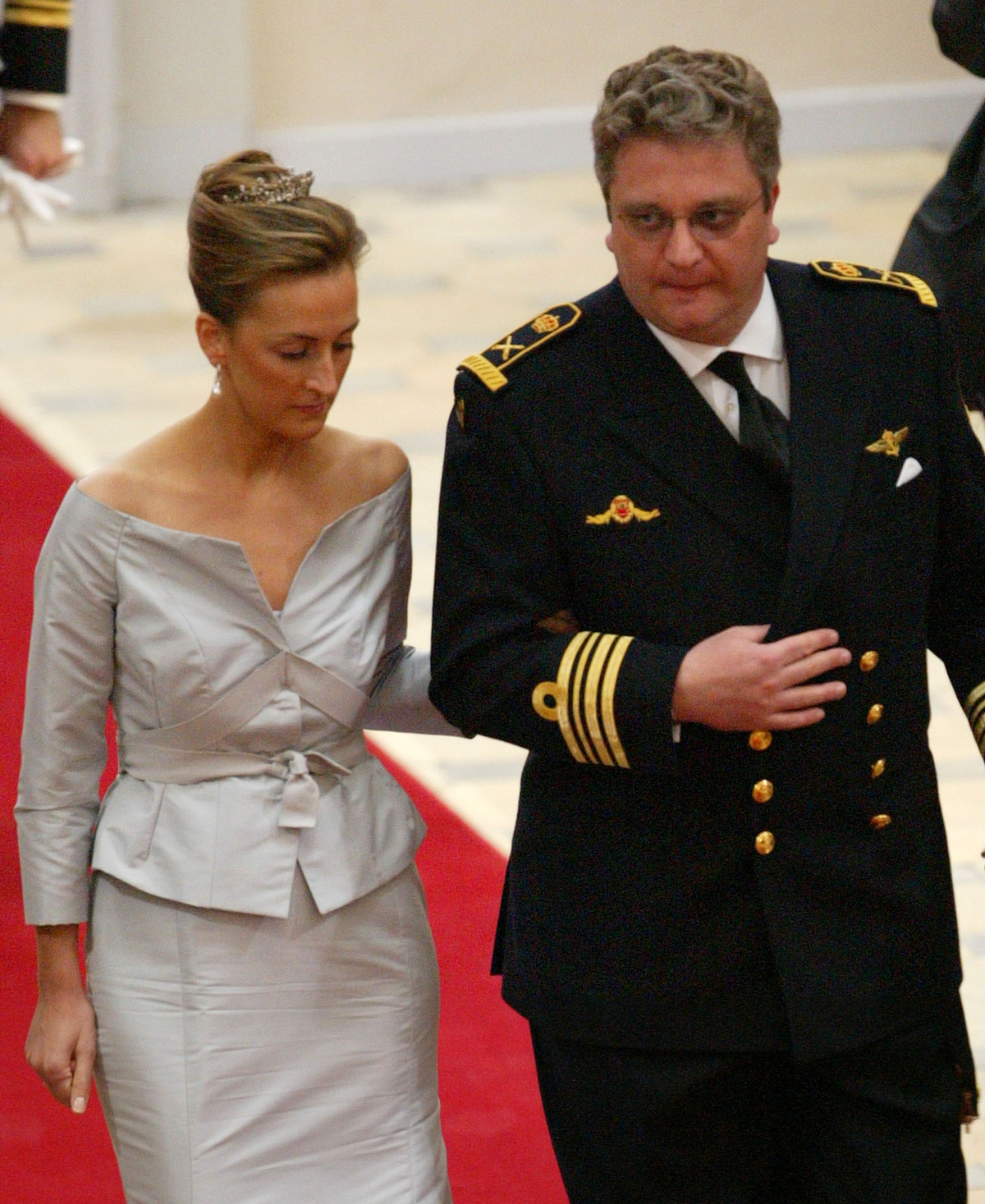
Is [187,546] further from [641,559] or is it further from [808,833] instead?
[808,833]

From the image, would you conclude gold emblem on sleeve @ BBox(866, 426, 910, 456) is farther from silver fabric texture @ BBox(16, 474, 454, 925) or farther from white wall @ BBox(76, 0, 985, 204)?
white wall @ BBox(76, 0, 985, 204)

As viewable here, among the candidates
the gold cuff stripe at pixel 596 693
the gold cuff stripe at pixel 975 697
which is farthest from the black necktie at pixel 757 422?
the gold cuff stripe at pixel 975 697

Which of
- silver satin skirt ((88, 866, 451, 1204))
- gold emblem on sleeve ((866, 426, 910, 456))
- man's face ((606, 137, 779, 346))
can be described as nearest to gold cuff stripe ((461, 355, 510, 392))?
man's face ((606, 137, 779, 346))

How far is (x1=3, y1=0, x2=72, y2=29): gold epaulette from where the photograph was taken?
118 inches

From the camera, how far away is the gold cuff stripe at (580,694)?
207 centimetres

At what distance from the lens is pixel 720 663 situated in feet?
6.61

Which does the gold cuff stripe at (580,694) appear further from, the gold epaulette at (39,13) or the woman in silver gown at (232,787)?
the gold epaulette at (39,13)

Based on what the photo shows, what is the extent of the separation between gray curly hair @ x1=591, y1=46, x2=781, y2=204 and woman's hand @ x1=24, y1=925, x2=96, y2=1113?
105cm

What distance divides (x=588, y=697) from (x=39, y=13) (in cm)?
148

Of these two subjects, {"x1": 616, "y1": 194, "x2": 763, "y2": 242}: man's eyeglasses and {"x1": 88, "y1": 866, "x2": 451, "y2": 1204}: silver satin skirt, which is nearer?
{"x1": 616, "y1": 194, "x2": 763, "y2": 242}: man's eyeglasses

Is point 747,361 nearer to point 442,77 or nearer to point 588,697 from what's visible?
point 588,697

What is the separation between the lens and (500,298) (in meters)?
7.54

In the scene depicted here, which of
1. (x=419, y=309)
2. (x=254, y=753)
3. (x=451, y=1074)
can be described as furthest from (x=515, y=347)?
(x=419, y=309)

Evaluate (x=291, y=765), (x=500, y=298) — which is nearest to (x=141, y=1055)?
(x=291, y=765)
